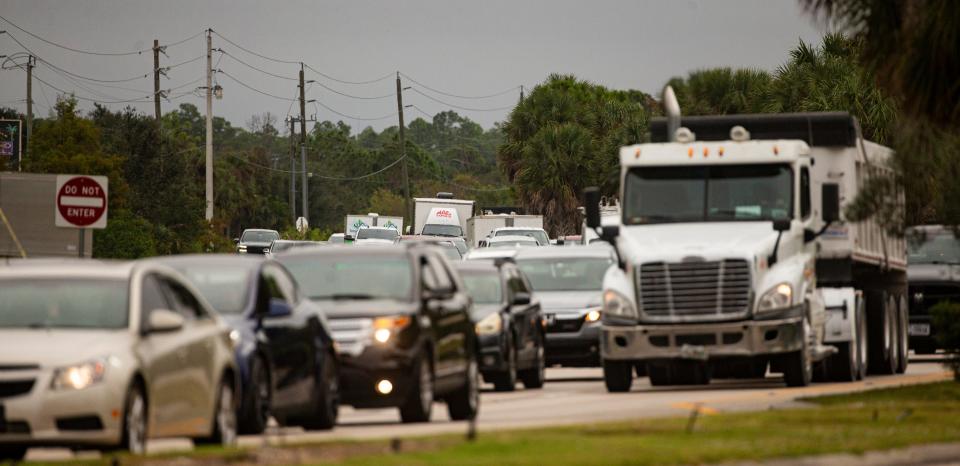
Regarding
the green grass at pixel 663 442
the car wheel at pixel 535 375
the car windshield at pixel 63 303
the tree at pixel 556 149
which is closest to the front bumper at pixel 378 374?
the green grass at pixel 663 442

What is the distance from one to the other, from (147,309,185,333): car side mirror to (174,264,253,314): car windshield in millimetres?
2922

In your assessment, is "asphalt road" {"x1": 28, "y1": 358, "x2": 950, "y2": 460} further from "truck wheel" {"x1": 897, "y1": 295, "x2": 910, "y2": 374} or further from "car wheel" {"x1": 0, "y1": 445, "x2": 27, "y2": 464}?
"car wheel" {"x1": 0, "y1": 445, "x2": 27, "y2": 464}

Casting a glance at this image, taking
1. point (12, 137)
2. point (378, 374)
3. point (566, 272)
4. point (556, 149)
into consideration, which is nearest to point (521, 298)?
point (566, 272)

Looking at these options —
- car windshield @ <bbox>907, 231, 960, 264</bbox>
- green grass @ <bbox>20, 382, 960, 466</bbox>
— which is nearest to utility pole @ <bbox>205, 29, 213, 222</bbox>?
car windshield @ <bbox>907, 231, 960, 264</bbox>

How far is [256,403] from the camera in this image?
16.4 meters

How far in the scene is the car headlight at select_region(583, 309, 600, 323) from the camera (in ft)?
95.6

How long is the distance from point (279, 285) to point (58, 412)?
4522 mm

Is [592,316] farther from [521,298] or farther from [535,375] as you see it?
[521,298]

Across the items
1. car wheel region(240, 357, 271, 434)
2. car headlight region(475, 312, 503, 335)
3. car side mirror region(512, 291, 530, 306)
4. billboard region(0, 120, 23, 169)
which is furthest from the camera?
billboard region(0, 120, 23, 169)

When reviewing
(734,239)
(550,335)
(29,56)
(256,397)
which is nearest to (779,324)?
(734,239)

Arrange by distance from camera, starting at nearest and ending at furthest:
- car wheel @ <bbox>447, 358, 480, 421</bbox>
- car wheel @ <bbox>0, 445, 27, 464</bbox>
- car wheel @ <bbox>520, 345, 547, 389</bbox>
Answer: car wheel @ <bbox>0, 445, 27, 464</bbox> < car wheel @ <bbox>447, 358, 480, 421</bbox> < car wheel @ <bbox>520, 345, 547, 389</bbox>

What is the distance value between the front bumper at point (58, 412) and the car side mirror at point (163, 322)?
68 centimetres

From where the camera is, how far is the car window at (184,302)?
15.0 meters

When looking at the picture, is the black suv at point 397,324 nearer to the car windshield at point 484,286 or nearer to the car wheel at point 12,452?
the car wheel at point 12,452
